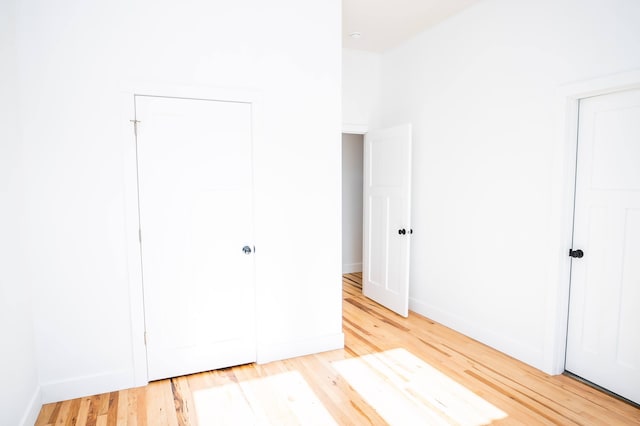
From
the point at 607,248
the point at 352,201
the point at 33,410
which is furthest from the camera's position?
the point at 352,201

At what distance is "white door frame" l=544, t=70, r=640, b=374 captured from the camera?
2688mm

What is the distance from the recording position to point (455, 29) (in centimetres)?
358

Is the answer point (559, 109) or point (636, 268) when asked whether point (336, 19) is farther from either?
point (636, 268)

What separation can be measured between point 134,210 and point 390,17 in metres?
2.91

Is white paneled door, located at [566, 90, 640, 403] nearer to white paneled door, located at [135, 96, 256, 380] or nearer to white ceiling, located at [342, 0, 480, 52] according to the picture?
white ceiling, located at [342, 0, 480, 52]

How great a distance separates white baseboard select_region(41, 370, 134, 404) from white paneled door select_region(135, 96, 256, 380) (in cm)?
18

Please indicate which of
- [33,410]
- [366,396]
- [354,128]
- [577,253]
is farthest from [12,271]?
[577,253]

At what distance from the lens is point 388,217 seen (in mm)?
4273

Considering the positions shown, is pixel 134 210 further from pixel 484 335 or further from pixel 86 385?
pixel 484 335

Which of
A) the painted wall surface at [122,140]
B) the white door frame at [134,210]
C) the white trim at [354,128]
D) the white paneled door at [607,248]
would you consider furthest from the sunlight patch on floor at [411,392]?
the white trim at [354,128]

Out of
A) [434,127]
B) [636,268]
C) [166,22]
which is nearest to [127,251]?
[166,22]

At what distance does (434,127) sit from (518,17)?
3.98ft

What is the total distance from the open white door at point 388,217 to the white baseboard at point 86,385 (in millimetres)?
2719

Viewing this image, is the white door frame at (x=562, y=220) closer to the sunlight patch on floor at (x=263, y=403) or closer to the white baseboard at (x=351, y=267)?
the sunlight patch on floor at (x=263, y=403)
